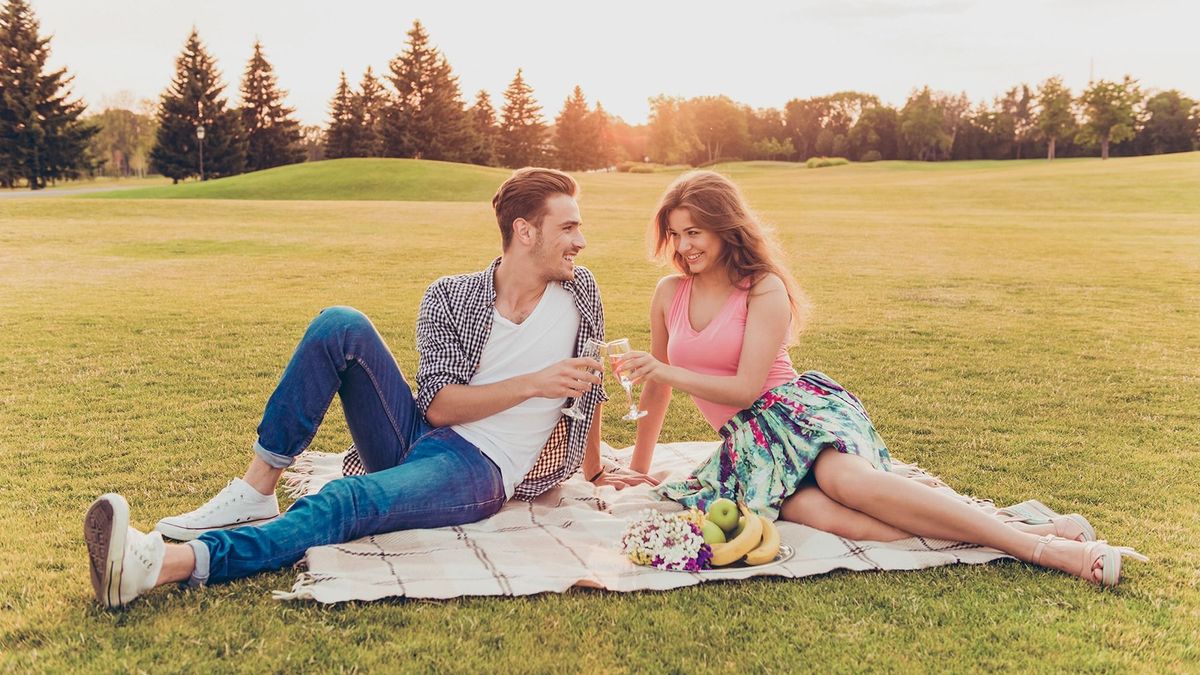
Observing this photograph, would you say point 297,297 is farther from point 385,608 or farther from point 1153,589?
point 1153,589

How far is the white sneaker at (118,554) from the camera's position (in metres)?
3.18

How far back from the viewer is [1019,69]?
89.6 meters

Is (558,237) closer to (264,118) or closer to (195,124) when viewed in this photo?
(195,124)

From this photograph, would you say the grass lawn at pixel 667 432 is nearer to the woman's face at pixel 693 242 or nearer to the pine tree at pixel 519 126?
the woman's face at pixel 693 242

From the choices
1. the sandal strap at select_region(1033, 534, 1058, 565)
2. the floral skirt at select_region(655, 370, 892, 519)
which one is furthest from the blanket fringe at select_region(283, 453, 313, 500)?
the sandal strap at select_region(1033, 534, 1058, 565)

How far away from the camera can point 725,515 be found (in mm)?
4031

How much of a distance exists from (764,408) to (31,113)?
194 ft

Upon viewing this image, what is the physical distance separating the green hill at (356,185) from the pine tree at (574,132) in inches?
1383

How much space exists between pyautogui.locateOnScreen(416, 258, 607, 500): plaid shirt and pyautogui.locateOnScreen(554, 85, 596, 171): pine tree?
246 ft

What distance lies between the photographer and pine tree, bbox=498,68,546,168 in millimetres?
74500

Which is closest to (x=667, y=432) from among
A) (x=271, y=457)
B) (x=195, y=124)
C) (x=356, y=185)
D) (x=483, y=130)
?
(x=271, y=457)

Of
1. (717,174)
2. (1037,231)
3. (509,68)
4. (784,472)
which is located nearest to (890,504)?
(784,472)

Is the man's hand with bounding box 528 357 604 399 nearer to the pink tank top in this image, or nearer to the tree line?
the pink tank top

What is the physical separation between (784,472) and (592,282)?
4.40 feet
